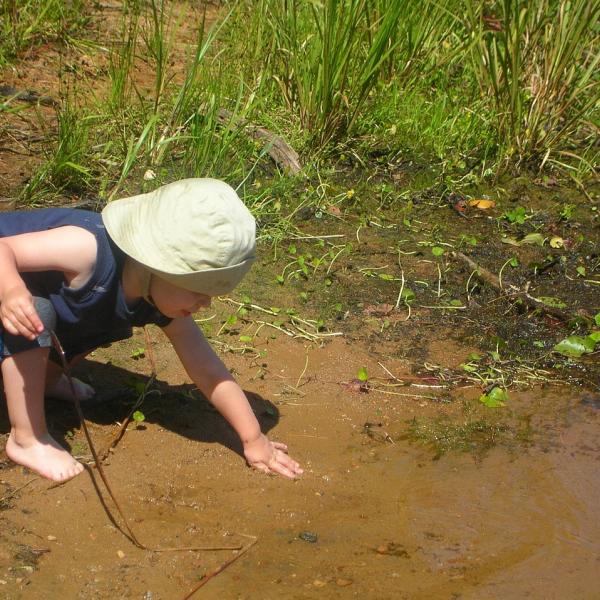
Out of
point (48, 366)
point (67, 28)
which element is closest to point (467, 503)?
point (48, 366)

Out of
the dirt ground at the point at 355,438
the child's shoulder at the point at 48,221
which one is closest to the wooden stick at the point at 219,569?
the dirt ground at the point at 355,438

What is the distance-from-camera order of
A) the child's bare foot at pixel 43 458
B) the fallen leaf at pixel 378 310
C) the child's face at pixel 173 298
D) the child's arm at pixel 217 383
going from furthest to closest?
the fallen leaf at pixel 378 310, the child's arm at pixel 217 383, the child's bare foot at pixel 43 458, the child's face at pixel 173 298

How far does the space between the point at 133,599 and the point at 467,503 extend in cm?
111

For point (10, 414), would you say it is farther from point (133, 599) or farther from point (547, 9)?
point (547, 9)

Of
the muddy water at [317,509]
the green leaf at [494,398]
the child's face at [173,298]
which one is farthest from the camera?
the green leaf at [494,398]

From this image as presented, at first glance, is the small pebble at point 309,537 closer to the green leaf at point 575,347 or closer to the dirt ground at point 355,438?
the dirt ground at point 355,438

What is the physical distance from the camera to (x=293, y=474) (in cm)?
293

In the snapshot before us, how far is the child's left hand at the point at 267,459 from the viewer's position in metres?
2.91

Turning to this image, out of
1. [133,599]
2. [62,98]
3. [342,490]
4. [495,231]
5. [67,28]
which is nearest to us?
[133,599]

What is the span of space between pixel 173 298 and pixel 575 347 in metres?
1.91

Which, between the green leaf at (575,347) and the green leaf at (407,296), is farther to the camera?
the green leaf at (407,296)

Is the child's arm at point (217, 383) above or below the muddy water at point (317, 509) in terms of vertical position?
above

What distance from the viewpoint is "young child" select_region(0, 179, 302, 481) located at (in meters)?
2.45

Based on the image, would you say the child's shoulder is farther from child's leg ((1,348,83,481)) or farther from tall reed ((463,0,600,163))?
tall reed ((463,0,600,163))
